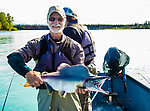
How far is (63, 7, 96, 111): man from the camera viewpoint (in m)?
2.99

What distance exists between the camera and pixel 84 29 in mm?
3168

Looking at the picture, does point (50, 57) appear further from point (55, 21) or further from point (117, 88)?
point (117, 88)

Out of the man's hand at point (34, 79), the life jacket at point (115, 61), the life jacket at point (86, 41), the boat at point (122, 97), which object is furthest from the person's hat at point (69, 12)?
the boat at point (122, 97)

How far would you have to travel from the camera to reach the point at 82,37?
3.07 metres

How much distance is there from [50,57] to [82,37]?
112 centimetres

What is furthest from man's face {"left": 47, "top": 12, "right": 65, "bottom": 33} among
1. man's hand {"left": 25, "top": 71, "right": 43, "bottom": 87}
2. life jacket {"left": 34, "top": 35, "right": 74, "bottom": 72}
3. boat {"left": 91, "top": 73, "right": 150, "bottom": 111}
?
boat {"left": 91, "top": 73, "right": 150, "bottom": 111}

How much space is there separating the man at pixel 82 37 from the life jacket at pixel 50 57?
2.90ft

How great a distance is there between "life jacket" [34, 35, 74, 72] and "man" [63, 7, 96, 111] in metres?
0.89

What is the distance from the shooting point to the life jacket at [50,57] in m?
2.07

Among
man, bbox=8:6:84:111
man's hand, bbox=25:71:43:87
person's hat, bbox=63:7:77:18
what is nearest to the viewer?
man's hand, bbox=25:71:43:87

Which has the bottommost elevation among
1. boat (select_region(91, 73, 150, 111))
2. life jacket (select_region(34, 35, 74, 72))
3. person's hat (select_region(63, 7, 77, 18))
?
boat (select_region(91, 73, 150, 111))

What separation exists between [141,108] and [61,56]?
261 cm

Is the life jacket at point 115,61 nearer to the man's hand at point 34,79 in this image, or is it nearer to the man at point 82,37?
the man at point 82,37

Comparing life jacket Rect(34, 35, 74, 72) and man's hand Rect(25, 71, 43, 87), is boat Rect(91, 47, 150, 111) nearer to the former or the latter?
life jacket Rect(34, 35, 74, 72)
